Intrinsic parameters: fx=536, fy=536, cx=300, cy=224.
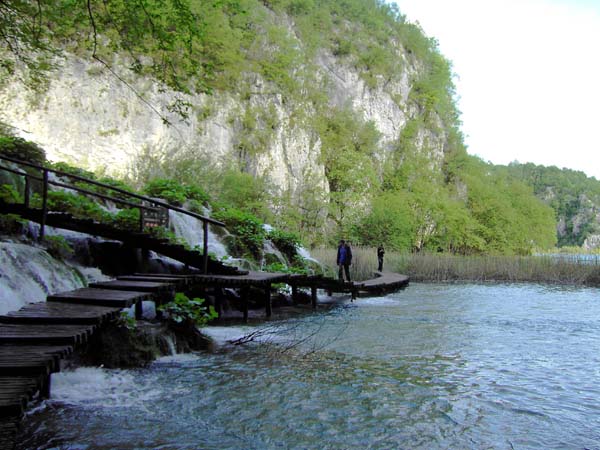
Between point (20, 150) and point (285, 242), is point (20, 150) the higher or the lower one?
the higher one

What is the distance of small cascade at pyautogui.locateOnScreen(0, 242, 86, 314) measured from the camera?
23.8 ft

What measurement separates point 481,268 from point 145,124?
63.3ft

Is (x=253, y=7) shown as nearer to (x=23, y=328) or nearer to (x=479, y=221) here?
(x=479, y=221)

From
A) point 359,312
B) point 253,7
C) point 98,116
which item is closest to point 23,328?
point 359,312

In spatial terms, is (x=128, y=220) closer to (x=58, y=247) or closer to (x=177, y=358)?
(x=58, y=247)

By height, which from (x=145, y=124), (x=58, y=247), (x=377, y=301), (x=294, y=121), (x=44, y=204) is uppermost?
(x=294, y=121)

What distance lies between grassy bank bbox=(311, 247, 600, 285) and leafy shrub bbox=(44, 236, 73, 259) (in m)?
15.2

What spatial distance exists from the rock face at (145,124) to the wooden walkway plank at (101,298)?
10791mm

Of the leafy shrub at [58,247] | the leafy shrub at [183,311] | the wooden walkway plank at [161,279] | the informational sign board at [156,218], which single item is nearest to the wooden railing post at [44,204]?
the leafy shrub at [58,247]

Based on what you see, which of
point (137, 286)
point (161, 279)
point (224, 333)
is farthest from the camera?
point (224, 333)

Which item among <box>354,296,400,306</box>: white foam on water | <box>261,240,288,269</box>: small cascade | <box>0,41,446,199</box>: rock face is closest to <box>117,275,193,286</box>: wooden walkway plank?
<box>261,240,288,269</box>: small cascade

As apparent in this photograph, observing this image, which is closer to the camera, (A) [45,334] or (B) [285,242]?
(A) [45,334]

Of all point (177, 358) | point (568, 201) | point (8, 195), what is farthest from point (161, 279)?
point (568, 201)

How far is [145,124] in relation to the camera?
29328 mm
